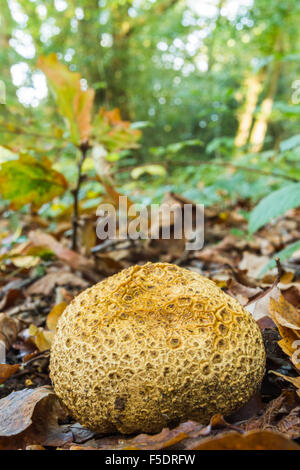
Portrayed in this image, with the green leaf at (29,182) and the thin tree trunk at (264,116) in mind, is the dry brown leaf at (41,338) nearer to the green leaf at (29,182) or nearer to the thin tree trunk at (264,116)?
the green leaf at (29,182)

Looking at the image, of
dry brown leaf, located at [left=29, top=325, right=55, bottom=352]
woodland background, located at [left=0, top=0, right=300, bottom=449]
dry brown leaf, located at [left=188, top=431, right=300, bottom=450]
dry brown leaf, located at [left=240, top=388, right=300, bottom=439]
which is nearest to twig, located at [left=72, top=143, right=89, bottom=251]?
woodland background, located at [left=0, top=0, right=300, bottom=449]

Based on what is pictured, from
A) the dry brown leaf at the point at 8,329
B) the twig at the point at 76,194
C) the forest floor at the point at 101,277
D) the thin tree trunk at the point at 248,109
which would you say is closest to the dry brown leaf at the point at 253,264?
the forest floor at the point at 101,277

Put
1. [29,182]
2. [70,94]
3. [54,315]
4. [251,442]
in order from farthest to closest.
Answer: [29,182] < [70,94] < [54,315] < [251,442]

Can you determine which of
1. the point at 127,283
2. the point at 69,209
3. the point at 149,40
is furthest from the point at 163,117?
the point at 127,283

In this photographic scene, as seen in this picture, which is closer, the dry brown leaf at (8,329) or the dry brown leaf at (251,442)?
the dry brown leaf at (251,442)

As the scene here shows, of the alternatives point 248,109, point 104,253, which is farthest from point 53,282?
point 248,109

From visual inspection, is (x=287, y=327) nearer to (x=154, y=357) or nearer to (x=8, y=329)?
(x=154, y=357)

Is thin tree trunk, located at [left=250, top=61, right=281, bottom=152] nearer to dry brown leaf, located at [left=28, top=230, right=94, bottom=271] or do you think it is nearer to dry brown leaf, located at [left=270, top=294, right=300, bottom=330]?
dry brown leaf, located at [left=28, top=230, right=94, bottom=271]
